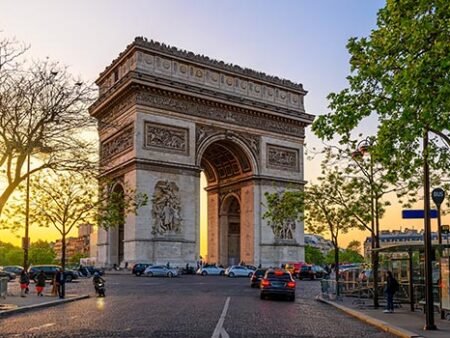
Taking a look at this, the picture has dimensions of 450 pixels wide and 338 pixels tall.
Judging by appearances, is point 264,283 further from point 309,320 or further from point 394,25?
point 394,25

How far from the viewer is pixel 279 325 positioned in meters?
17.0

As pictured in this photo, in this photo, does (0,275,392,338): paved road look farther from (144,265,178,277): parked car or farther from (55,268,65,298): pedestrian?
(144,265,178,277): parked car

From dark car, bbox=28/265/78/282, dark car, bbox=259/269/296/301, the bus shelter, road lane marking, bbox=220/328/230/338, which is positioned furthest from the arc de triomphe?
road lane marking, bbox=220/328/230/338

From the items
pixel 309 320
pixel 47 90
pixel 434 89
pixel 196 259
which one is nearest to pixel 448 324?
pixel 309 320

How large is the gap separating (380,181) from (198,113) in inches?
1280

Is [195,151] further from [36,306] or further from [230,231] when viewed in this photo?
[36,306]

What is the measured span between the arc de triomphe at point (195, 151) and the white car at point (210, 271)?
1.45 m

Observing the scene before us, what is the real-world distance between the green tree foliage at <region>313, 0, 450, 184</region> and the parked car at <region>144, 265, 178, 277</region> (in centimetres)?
3497

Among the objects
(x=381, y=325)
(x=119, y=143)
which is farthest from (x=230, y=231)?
(x=381, y=325)

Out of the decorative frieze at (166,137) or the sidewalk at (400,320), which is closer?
the sidewalk at (400,320)

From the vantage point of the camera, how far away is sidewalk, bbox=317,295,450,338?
15.6m

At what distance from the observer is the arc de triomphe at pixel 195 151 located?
54.0 metres

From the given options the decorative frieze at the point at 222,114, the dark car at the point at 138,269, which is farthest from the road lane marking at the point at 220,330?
the decorative frieze at the point at 222,114

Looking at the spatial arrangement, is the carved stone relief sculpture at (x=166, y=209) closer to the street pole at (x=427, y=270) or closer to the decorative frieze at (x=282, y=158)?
the decorative frieze at (x=282, y=158)
